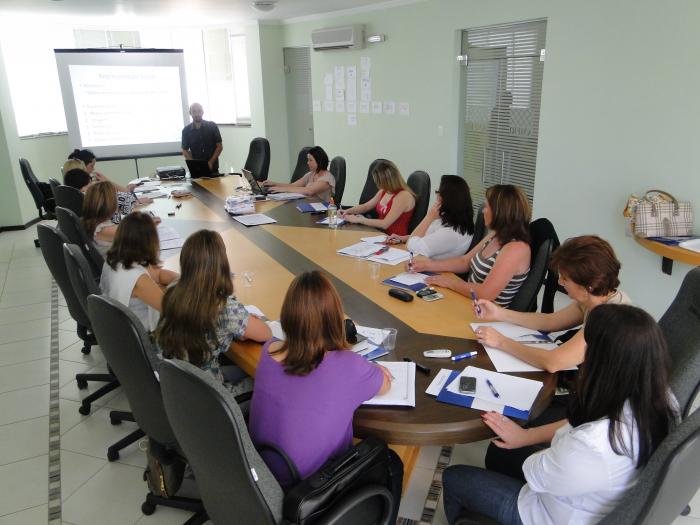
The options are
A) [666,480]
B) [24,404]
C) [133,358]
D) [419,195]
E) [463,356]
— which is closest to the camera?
[666,480]

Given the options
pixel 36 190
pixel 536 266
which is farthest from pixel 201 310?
pixel 36 190

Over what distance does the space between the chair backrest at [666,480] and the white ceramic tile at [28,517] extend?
2.24 meters

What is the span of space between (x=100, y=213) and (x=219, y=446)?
2603 millimetres

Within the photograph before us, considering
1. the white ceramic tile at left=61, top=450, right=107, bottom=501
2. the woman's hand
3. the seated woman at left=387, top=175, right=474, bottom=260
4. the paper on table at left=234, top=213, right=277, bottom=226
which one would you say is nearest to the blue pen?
the woman's hand

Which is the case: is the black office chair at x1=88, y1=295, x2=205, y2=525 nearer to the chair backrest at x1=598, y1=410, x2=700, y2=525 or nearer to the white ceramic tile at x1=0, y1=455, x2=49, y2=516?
the white ceramic tile at x1=0, y1=455, x2=49, y2=516

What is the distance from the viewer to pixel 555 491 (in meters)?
1.36

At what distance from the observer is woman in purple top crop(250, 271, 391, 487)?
4.96 feet

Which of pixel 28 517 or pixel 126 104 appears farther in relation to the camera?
pixel 126 104

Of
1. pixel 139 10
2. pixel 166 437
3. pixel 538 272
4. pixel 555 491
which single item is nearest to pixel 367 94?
pixel 139 10

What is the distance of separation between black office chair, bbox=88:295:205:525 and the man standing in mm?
5713

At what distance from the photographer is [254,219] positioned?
13.6 ft

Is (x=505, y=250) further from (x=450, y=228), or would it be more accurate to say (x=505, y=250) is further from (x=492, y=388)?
(x=492, y=388)

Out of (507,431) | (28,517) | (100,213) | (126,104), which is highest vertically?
(126,104)

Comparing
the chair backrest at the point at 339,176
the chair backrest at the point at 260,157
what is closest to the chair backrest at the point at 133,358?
the chair backrest at the point at 339,176
